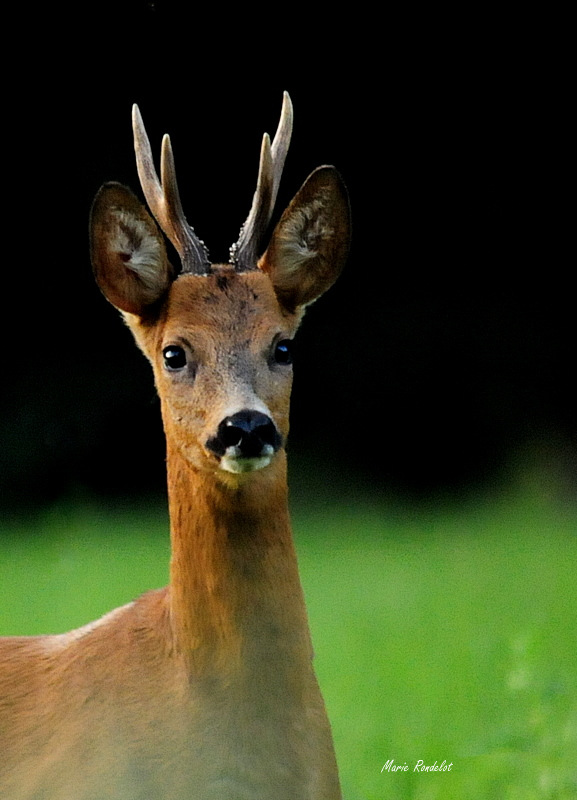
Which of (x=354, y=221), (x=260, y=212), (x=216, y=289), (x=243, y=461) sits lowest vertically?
(x=354, y=221)

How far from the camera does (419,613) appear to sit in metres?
7.79

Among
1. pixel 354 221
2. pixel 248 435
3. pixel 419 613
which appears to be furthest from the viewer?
pixel 354 221

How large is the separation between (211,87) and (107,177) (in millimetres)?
868

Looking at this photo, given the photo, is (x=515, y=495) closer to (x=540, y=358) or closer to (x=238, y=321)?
(x=540, y=358)

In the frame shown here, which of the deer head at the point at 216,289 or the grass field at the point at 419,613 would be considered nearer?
the deer head at the point at 216,289

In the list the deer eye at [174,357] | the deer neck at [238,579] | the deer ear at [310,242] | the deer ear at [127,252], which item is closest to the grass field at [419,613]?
the deer neck at [238,579]

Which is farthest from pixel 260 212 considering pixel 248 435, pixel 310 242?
pixel 248 435

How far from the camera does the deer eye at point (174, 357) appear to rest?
397 cm

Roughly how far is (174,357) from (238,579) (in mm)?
548

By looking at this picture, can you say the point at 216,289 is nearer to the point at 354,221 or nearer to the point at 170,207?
the point at 170,207

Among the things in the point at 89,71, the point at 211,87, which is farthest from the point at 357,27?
the point at 89,71

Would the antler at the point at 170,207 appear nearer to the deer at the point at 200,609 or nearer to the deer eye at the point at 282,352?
the deer at the point at 200,609

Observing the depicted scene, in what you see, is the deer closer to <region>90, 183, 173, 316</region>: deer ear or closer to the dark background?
<region>90, 183, 173, 316</region>: deer ear

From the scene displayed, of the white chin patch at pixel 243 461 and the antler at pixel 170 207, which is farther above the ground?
the antler at pixel 170 207
